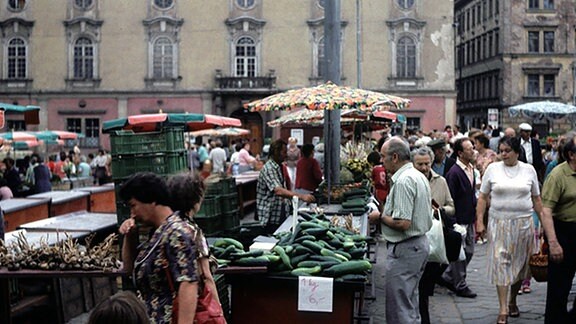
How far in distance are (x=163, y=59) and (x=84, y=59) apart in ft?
13.2

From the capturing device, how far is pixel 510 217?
8812 mm

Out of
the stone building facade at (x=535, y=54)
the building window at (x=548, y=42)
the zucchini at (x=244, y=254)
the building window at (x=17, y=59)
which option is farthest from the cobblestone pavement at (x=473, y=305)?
the building window at (x=548, y=42)

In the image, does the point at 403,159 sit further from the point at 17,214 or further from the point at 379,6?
the point at 379,6

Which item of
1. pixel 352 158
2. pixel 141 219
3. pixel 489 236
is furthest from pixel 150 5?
pixel 141 219

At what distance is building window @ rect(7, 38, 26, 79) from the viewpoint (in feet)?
151

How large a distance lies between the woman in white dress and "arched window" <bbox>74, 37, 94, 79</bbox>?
3851cm

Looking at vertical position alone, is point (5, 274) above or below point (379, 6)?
below

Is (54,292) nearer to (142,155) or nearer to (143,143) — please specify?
(142,155)

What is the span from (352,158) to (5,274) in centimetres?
986

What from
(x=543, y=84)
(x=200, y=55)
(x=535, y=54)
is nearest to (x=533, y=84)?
(x=543, y=84)

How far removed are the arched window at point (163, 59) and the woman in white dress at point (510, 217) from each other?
37.1 meters

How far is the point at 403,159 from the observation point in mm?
7293

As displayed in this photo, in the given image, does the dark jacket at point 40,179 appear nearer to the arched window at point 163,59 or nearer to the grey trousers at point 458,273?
the grey trousers at point 458,273

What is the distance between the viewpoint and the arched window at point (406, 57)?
4422 centimetres
